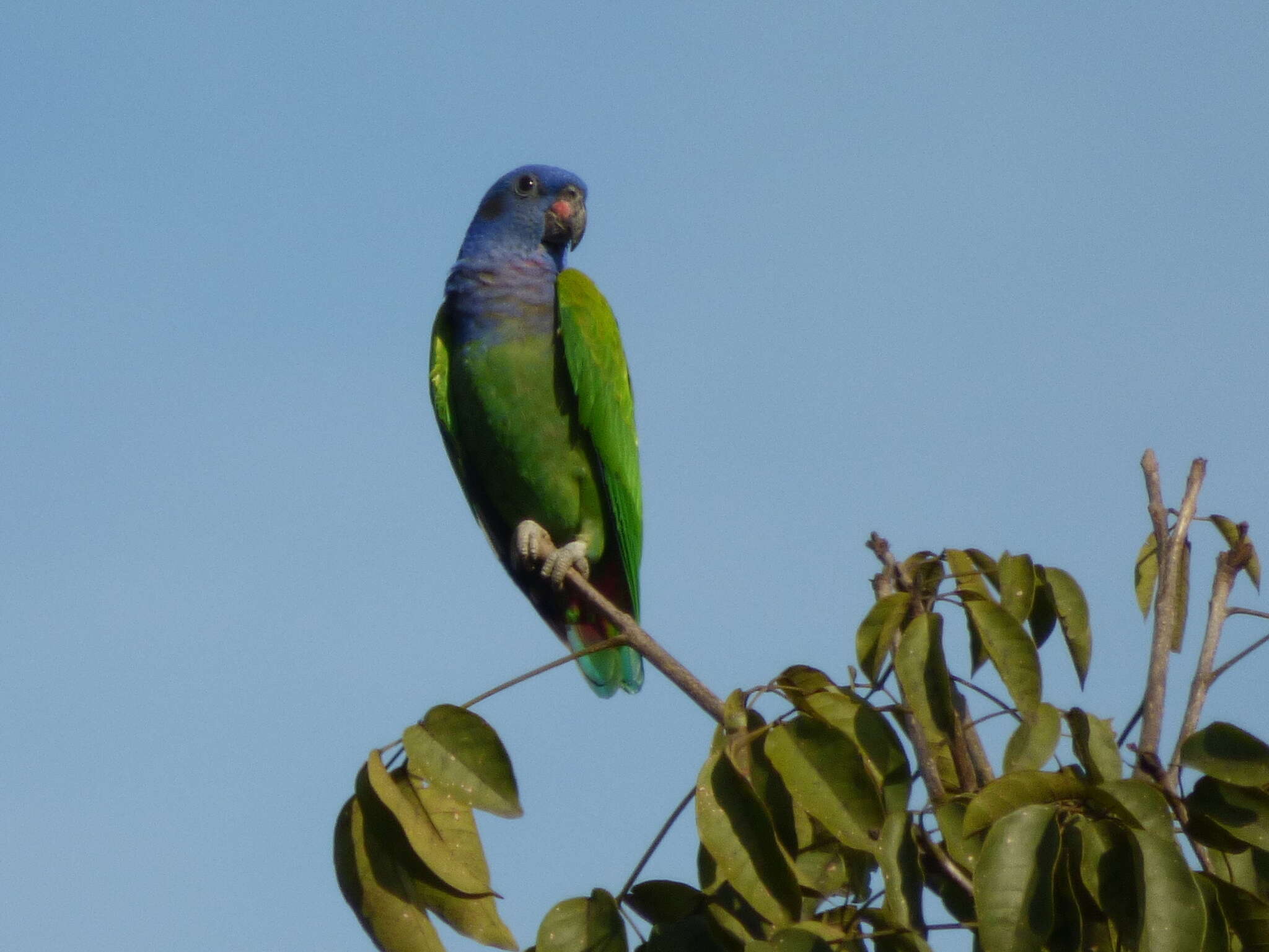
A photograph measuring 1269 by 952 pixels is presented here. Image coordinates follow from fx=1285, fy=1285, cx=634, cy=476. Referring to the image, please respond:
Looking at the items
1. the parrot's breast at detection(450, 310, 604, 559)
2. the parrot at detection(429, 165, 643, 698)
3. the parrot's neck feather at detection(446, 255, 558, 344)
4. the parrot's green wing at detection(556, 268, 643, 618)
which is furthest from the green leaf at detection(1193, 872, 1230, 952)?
the parrot's neck feather at detection(446, 255, 558, 344)

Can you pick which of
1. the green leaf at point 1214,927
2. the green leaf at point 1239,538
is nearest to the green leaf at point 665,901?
the green leaf at point 1214,927

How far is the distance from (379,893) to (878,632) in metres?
0.94

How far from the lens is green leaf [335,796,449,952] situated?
82.1 inches

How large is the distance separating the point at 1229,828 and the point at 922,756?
1.57ft

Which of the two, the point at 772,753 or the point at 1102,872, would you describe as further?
the point at 772,753

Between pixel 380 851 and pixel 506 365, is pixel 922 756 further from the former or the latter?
pixel 506 365

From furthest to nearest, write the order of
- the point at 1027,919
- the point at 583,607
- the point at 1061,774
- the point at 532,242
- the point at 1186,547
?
the point at 532,242 → the point at 583,607 → the point at 1186,547 → the point at 1061,774 → the point at 1027,919

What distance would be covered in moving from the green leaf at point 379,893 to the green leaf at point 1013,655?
3.38 ft

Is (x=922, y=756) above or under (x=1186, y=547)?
under

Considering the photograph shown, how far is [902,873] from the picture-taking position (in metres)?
1.81

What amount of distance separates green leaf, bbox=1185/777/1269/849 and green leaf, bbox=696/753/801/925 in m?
0.67

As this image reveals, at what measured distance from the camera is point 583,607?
15.5 ft

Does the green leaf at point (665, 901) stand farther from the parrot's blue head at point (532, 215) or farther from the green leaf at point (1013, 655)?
the parrot's blue head at point (532, 215)

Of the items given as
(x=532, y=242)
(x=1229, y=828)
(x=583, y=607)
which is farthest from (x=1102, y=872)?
(x=532, y=242)
